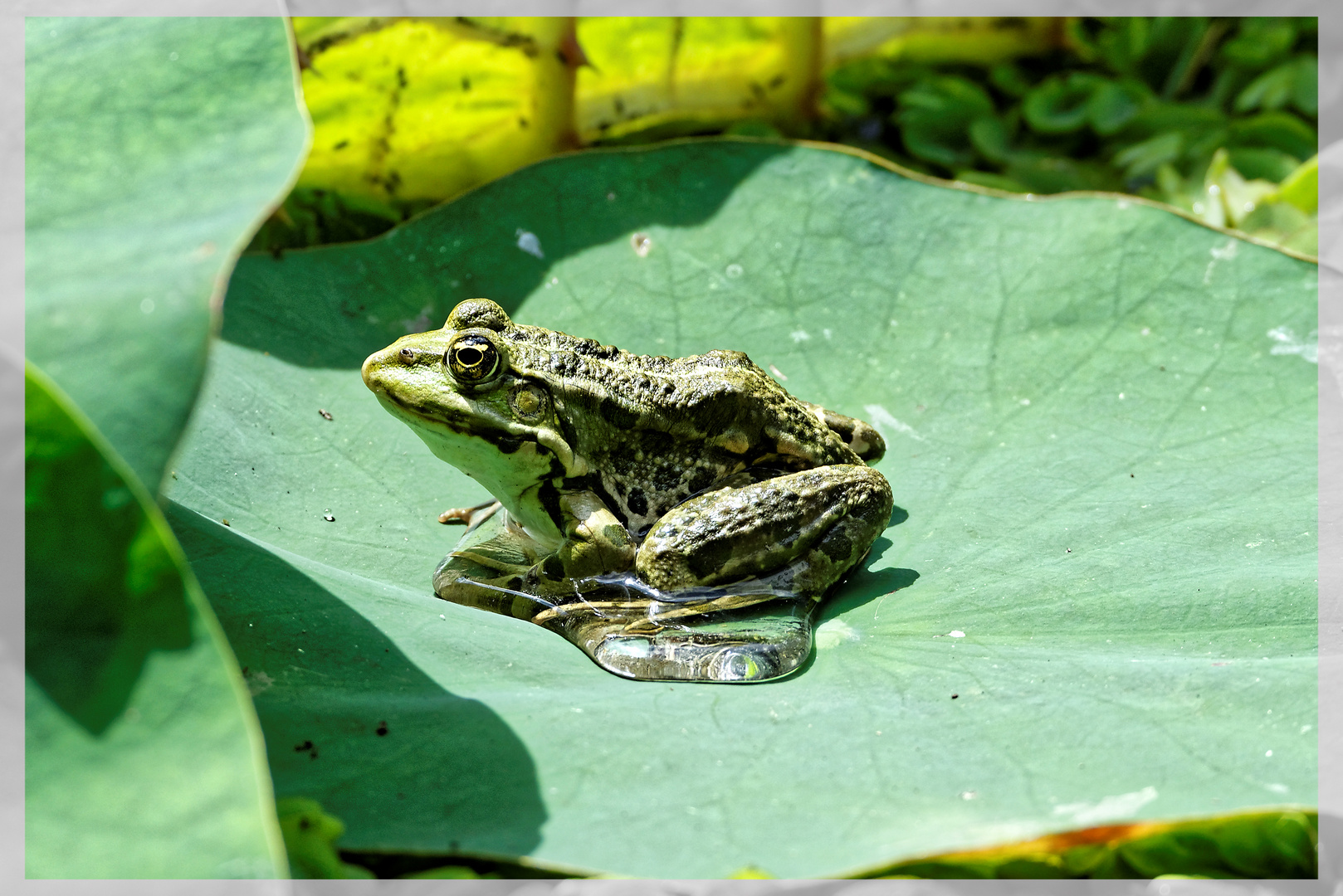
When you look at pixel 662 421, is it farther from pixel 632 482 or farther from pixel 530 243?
pixel 530 243

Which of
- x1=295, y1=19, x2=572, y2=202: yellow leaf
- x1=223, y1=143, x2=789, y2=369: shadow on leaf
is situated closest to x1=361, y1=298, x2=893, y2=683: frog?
x1=223, y1=143, x2=789, y2=369: shadow on leaf

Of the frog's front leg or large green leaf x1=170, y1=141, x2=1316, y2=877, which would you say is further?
the frog's front leg

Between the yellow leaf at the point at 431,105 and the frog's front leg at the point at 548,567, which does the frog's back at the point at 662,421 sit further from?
the yellow leaf at the point at 431,105

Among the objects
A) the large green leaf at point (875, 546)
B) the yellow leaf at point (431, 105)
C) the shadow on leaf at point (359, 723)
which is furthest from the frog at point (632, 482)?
the yellow leaf at point (431, 105)

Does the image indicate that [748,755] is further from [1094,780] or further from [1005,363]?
[1005,363]

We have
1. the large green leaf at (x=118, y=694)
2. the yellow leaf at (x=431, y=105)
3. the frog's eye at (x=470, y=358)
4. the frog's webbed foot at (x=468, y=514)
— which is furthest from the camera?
the yellow leaf at (x=431, y=105)

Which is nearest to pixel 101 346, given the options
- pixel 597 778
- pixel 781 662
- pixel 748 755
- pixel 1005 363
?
pixel 597 778

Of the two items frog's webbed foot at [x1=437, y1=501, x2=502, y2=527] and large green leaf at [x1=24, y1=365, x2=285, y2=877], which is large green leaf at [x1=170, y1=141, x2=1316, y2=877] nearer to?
frog's webbed foot at [x1=437, y1=501, x2=502, y2=527]
